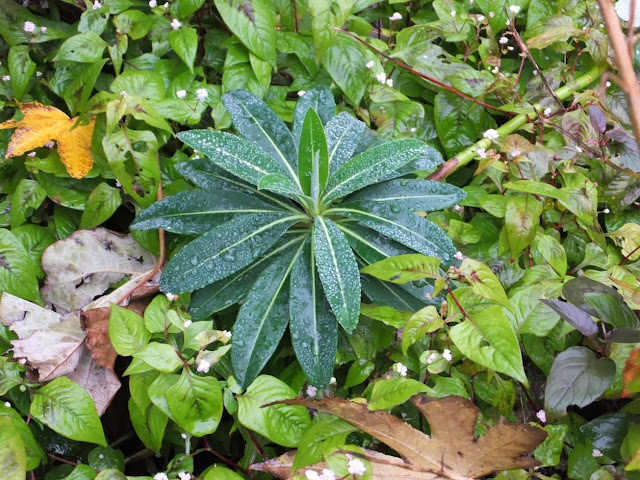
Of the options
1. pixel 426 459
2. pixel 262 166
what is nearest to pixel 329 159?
pixel 262 166

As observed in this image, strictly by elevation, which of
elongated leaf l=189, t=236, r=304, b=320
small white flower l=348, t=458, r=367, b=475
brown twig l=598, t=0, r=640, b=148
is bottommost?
elongated leaf l=189, t=236, r=304, b=320

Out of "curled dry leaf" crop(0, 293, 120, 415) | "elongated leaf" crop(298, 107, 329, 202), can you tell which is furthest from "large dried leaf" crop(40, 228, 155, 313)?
"elongated leaf" crop(298, 107, 329, 202)

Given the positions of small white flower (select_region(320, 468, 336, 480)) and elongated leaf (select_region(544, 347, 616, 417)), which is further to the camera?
elongated leaf (select_region(544, 347, 616, 417))

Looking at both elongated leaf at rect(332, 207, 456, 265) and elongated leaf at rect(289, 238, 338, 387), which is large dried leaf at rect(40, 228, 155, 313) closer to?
elongated leaf at rect(289, 238, 338, 387)

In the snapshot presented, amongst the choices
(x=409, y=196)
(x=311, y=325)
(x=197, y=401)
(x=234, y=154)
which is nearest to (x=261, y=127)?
(x=234, y=154)

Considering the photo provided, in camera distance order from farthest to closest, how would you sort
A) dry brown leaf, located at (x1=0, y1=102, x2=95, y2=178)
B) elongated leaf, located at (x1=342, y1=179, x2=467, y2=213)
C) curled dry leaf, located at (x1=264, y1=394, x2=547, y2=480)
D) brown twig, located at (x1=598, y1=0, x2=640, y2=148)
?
dry brown leaf, located at (x1=0, y1=102, x2=95, y2=178), elongated leaf, located at (x1=342, y1=179, x2=467, y2=213), curled dry leaf, located at (x1=264, y1=394, x2=547, y2=480), brown twig, located at (x1=598, y1=0, x2=640, y2=148)

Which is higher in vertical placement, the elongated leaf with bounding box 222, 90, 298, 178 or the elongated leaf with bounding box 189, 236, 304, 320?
the elongated leaf with bounding box 222, 90, 298, 178

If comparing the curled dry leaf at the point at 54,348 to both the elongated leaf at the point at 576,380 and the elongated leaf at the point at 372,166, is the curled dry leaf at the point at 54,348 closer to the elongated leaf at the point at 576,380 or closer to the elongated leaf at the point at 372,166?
the elongated leaf at the point at 372,166

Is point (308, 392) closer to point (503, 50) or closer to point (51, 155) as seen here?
point (51, 155)
